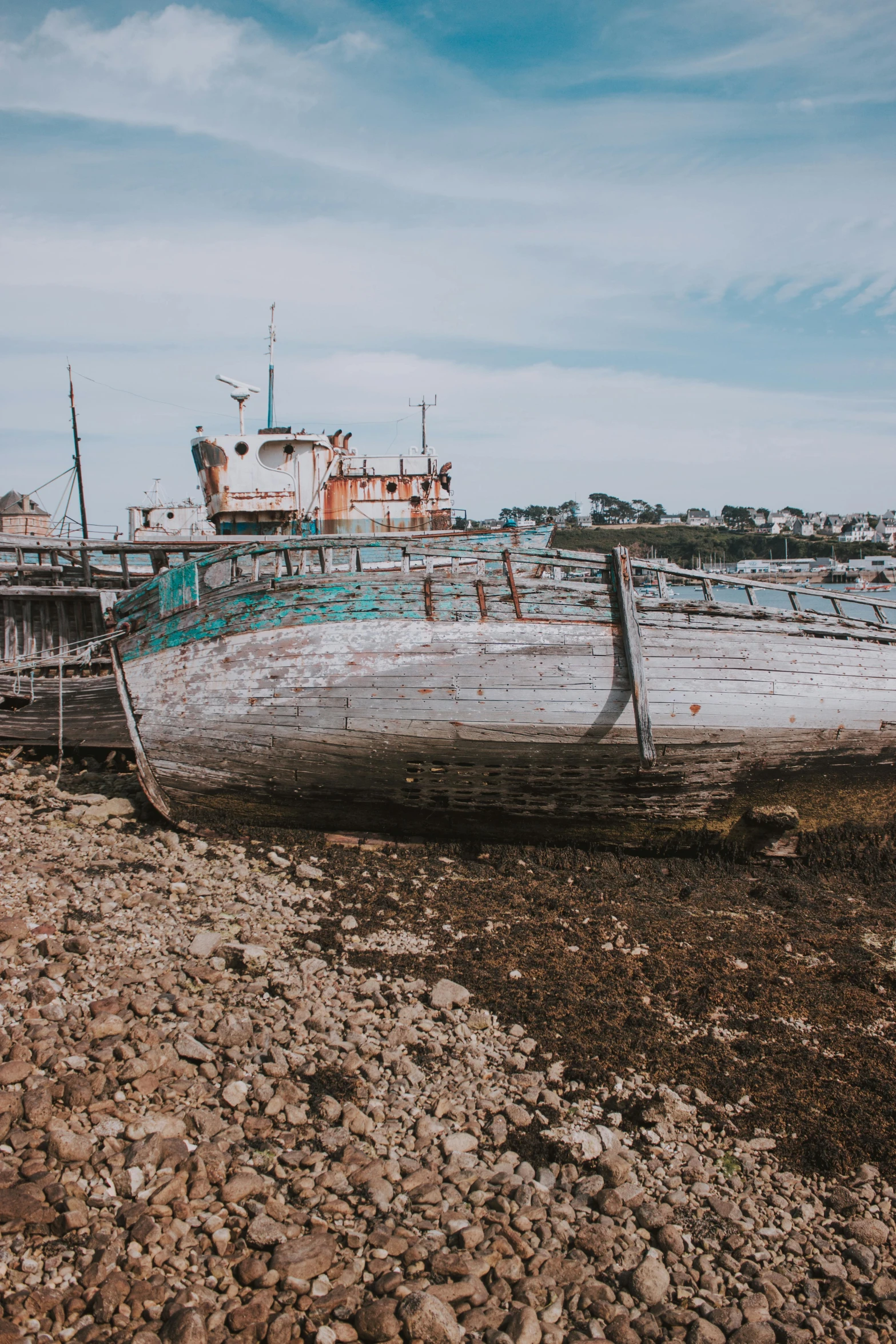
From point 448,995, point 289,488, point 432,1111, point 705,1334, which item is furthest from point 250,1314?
point 289,488

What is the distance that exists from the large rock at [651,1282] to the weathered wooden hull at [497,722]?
183 inches

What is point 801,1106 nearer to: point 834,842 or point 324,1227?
point 324,1227

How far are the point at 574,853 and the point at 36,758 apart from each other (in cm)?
765

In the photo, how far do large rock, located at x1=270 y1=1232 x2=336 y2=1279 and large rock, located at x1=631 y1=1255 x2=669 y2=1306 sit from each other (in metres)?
1.25

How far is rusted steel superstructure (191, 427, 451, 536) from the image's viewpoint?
20453mm

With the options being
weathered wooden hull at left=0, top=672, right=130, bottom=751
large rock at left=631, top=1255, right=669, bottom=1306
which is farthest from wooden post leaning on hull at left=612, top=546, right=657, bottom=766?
weathered wooden hull at left=0, top=672, right=130, bottom=751

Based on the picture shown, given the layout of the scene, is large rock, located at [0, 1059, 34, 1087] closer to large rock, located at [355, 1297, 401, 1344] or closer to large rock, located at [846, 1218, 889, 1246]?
large rock, located at [355, 1297, 401, 1344]

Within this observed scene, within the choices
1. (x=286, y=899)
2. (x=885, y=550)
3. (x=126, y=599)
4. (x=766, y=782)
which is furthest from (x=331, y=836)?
(x=885, y=550)

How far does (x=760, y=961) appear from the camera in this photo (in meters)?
6.06

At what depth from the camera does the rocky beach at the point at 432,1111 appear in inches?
124

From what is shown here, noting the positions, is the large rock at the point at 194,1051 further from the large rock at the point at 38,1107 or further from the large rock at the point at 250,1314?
the large rock at the point at 250,1314

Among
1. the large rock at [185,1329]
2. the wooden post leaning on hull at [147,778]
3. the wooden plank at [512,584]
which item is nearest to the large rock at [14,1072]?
the large rock at [185,1329]

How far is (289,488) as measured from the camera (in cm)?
2088

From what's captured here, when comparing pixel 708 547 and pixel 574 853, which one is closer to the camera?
pixel 574 853
